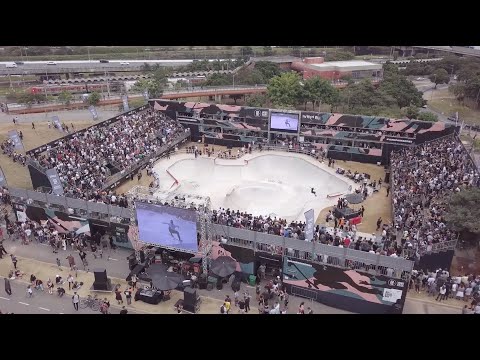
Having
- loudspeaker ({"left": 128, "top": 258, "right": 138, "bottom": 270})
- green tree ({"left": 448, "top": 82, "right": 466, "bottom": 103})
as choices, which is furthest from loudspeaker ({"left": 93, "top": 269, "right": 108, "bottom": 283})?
green tree ({"left": 448, "top": 82, "right": 466, "bottom": 103})

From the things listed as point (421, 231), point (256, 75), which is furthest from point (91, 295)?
point (256, 75)

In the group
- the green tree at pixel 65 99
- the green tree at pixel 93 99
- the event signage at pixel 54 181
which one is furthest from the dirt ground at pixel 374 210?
the green tree at pixel 65 99

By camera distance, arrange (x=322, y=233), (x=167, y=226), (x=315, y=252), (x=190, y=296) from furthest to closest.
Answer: (x=322, y=233), (x=167, y=226), (x=315, y=252), (x=190, y=296)

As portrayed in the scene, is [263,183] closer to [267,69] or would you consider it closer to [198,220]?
[198,220]

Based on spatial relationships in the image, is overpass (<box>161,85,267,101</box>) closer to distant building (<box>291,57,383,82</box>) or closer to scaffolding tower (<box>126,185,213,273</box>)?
distant building (<box>291,57,383,82</box>)

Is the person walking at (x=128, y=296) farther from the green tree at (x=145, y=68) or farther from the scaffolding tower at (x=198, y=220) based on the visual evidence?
the green tree at (x=145, y=68)

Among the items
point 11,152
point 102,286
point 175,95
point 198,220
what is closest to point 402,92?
point 175,95
